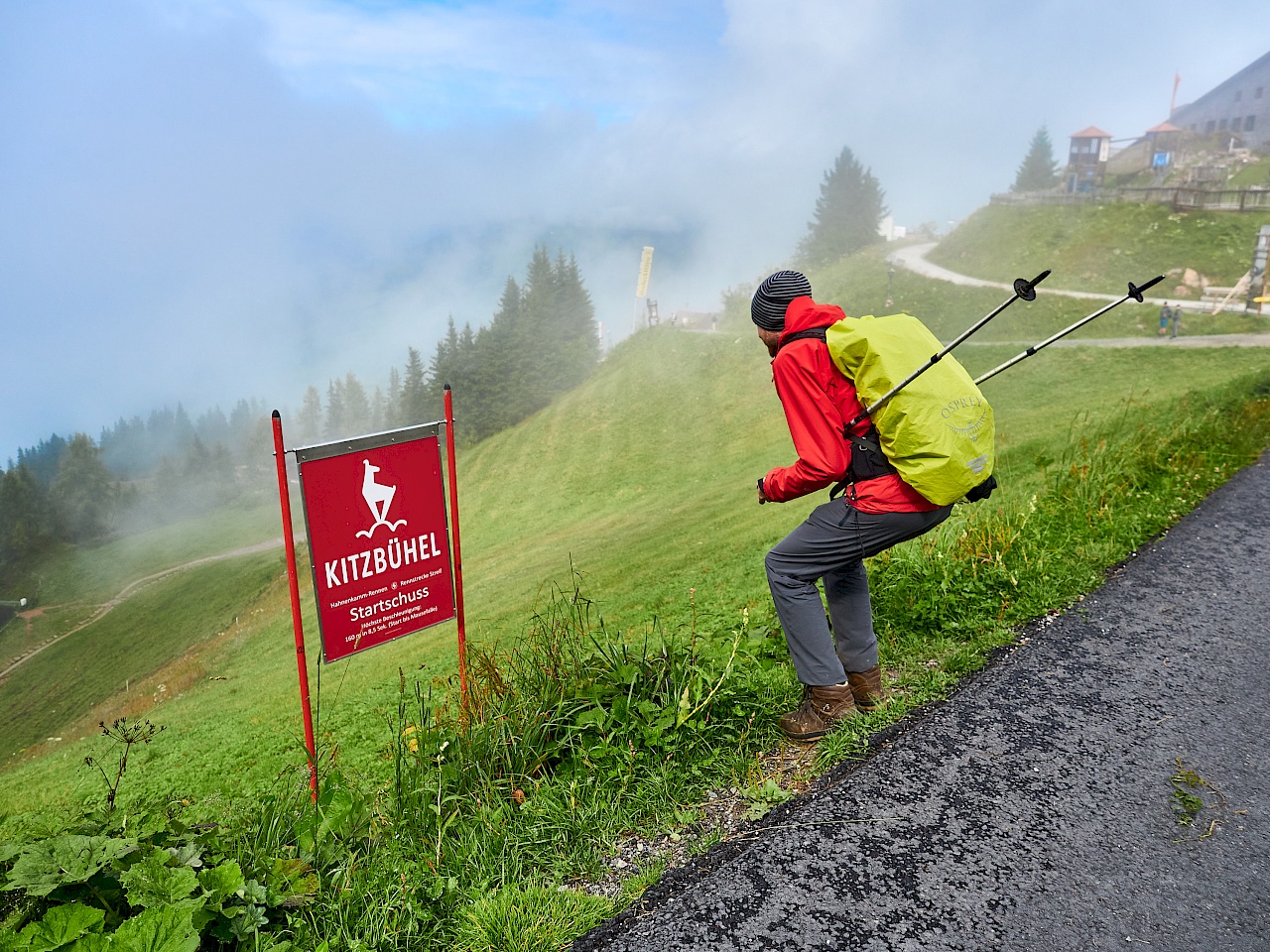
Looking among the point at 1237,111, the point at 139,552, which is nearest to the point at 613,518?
the point at 139,552

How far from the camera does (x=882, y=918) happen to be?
2.54 m

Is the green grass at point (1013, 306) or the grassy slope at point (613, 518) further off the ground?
the green grass at point (1013, 306)

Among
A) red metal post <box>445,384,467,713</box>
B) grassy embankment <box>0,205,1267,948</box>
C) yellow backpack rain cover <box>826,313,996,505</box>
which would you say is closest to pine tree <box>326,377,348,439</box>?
grassy embankment <box>0,205,1267,948</box>

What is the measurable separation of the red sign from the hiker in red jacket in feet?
5.79

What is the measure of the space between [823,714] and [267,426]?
9661 cm

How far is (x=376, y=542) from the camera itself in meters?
4.16

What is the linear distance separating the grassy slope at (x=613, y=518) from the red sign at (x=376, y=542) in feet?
7.99

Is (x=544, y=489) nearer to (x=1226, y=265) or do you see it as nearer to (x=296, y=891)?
(x=1226, y=265)

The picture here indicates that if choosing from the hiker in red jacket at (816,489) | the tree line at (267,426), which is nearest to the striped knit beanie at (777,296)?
the hiker in red jacket at (816,489)

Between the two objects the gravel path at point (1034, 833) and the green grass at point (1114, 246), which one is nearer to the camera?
the gravel path at point (1034, 833)

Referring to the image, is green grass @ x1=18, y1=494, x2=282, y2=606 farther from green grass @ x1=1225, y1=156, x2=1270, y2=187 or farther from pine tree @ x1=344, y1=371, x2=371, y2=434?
green grass @ x1=1225, y1=156, x2=1270, y2=187

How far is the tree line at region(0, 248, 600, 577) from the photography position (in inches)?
2061

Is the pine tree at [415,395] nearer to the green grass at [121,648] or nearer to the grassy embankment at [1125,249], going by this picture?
→ the green grass at [121,648]

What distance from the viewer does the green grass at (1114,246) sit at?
29.9 metres
